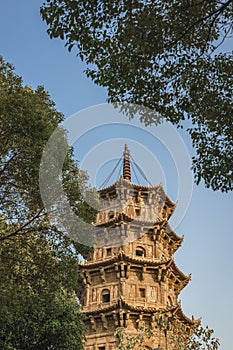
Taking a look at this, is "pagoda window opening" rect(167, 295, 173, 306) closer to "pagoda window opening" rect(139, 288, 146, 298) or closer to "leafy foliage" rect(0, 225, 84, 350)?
"pagoda window opening" rect(139, 288, 146, 298)

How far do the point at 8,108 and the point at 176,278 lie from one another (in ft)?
82.2

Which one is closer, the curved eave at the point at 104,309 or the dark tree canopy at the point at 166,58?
the dark tree canopy at the point at 166,58

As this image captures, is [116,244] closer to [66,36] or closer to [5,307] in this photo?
[5,307]

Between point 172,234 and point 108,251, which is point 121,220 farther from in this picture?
point 172,234

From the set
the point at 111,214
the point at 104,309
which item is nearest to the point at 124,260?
the point at 104,309

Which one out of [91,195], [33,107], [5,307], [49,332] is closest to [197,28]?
[33,107]

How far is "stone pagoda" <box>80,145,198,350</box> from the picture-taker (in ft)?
92.2

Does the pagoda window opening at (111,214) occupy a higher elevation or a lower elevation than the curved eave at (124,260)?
higher

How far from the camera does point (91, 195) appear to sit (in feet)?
45.5

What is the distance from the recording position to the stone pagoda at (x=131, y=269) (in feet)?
92.2

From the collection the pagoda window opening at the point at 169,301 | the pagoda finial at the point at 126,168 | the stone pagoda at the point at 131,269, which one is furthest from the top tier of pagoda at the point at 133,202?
the pagoda window opening at the point at 169,301

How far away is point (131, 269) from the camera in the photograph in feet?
99.7

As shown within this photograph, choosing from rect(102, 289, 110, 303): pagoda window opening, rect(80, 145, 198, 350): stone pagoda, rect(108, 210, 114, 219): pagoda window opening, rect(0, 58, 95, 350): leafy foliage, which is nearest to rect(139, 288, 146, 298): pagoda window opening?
rect(80, 145, 198, 350): stone pagoda

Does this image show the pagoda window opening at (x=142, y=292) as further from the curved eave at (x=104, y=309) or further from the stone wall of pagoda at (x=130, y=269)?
the curved eave at (x=104, y=309)
